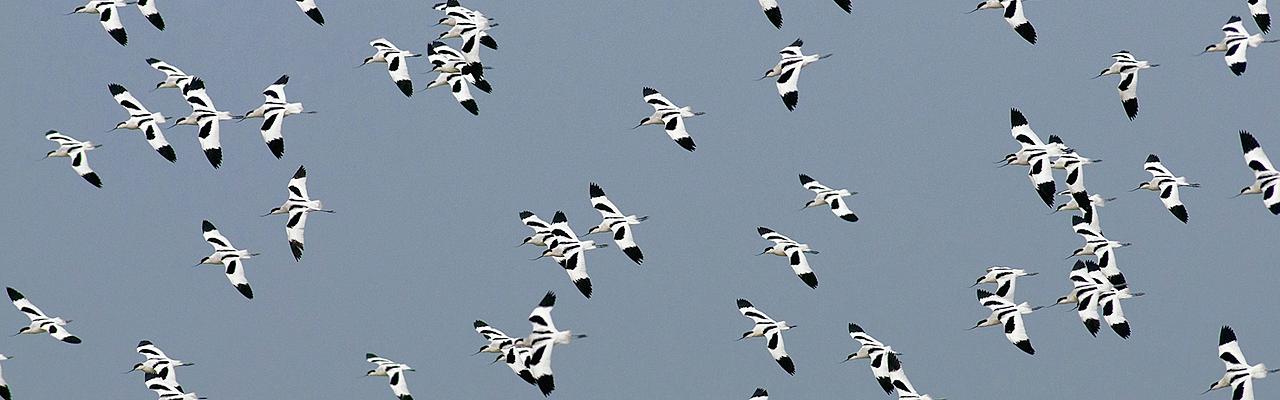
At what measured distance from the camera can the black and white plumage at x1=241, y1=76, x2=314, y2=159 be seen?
156ft

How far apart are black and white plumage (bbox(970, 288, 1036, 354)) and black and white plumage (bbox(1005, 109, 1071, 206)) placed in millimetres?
2488

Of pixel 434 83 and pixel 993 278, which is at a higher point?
pixel 434 83

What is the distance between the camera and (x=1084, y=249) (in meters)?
52.2

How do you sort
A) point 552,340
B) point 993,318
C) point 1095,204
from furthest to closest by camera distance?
point 1095,204, point 993,318, point 552,340

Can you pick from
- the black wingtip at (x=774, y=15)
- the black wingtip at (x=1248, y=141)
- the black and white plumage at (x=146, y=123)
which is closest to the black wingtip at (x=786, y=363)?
the black wingtip at (x=774, y=15)

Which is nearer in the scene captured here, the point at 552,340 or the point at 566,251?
the point at 552,340

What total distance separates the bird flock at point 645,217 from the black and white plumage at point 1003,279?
3 centimetres

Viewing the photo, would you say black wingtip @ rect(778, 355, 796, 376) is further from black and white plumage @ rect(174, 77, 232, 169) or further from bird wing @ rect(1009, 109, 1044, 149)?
black and white plumage @ rect(174, 77, 232, 169)

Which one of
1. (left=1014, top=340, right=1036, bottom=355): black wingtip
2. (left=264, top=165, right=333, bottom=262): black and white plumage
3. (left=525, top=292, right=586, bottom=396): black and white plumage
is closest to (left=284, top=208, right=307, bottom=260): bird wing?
(left=264, top=165, right=333, bottom=262): black and white plumage

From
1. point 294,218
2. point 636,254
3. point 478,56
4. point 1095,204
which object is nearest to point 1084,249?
point 1095,204

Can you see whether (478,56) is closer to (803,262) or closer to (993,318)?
(803,262)

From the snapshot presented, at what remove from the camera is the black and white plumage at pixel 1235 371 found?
1766 inches

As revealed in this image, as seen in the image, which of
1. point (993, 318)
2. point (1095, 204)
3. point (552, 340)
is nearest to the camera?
point (552, 340)

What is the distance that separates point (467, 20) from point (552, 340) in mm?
8256
